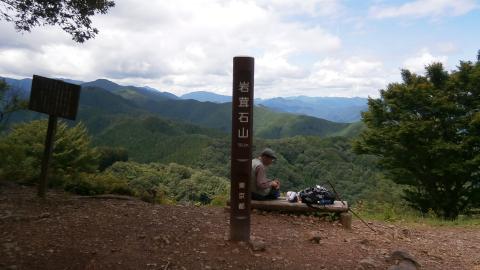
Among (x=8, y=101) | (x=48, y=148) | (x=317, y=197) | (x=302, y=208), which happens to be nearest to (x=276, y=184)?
(x=302, y=208)

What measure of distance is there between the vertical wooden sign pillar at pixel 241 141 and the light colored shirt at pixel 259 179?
67.1 inches

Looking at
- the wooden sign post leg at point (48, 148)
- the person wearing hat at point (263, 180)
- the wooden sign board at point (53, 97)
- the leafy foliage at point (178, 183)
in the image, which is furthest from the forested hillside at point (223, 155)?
the person wearing hat at point (263, 180)

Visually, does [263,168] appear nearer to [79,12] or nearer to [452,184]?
[79,12]

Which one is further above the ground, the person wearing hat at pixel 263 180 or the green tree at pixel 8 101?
the green tree at pixel 8 101

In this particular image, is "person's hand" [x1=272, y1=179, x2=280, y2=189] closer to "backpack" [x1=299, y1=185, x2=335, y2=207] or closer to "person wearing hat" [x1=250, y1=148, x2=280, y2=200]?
"person wearing hat" [x1=250, y1=148, x2=280, y2=200]

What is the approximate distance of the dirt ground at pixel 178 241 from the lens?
5.16 metres

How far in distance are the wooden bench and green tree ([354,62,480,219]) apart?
1139 centimetres

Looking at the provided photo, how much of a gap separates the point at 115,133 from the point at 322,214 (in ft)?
467

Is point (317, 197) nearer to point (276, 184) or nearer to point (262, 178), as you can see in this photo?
point (276, 184)

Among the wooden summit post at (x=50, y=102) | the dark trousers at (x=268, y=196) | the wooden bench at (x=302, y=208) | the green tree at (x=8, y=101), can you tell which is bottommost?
the wooden bench at (x=302, y=208)

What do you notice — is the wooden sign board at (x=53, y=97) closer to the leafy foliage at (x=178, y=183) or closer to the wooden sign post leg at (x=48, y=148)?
the wooden sign post leg at (x=48, y=148)

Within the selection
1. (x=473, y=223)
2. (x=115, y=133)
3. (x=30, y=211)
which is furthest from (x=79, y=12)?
(x=115, y=133)

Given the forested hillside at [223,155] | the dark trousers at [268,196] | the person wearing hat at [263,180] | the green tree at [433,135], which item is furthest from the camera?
the forested hillside at [223,155]

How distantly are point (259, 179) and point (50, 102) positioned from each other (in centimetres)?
448
